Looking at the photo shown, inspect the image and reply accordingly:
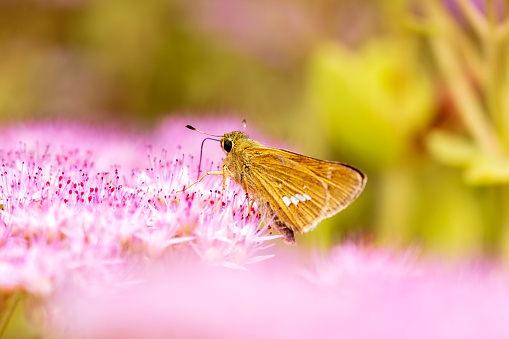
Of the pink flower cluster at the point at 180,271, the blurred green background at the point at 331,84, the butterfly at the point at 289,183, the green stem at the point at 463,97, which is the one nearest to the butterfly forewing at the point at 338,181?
the butterfly at the point at 289,183

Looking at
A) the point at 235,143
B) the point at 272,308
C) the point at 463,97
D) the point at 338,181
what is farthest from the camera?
the point at 463,97

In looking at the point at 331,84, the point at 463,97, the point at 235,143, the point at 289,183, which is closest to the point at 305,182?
the point at 289,183

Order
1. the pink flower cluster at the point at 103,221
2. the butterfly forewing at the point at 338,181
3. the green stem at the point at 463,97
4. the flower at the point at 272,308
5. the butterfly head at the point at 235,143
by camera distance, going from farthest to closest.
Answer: the green stem at the point at 463,97 < the butterfly head at the point at 235,143 < the butterfly forewing at the point at 338,181 < the pink flower cluster at the point at 103,221 < the flower at the point at 272,308

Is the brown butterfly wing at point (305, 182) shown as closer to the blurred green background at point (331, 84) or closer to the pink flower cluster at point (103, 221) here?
the pink flower cluster at point (103, 221)

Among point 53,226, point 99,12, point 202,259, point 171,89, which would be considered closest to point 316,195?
point 202,259

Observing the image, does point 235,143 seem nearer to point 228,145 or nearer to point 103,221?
point 228,145
